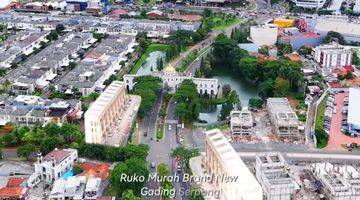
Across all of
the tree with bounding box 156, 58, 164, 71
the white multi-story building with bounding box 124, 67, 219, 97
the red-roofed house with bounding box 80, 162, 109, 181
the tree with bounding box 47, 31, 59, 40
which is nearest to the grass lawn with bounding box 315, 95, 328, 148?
the white multi-story building with bounding box 124, 67, 219, 97

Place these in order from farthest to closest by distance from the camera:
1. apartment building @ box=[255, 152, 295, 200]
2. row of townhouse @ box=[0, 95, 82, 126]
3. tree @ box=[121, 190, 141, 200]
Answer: row of townhouse @ box=[0, 95, 82, 126] → apartment building @ box=[255, 152, 295, 200] → tree @ box=[121, 190, 141, 200]

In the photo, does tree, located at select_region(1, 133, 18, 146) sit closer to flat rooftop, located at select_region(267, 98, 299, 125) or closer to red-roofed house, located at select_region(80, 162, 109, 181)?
red-roofed house, located at select_region(80, 162, 109, 181)

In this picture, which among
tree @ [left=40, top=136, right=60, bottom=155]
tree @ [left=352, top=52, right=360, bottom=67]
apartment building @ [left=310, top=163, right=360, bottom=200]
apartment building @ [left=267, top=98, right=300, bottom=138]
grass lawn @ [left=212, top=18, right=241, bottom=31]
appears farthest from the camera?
grass lawn @ [left=212, top=18, right=241, bottom=31]

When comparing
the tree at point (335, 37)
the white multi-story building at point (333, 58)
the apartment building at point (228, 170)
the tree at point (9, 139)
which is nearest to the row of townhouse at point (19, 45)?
the tree at point (9, 139)

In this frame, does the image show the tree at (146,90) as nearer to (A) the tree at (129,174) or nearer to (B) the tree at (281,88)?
(B) the tree at (281,88)

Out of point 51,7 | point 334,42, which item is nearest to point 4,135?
point 334,42

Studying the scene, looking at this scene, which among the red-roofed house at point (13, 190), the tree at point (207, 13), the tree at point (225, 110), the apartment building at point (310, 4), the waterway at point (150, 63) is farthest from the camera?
the apartment building at point (310, 4)
